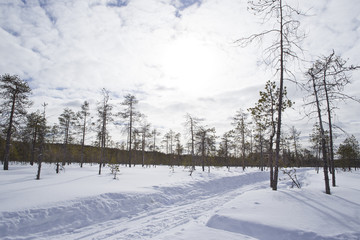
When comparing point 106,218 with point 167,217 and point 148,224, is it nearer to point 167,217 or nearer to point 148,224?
point 148,224

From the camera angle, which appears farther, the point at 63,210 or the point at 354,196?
the point at 354,196

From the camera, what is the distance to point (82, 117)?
2945 centimetres

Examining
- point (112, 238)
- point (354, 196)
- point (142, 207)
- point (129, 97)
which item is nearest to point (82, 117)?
point (129, 97)

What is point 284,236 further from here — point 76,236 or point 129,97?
point 129,97

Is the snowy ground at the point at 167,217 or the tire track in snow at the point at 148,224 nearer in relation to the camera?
the snowy ground at the point at 167,217

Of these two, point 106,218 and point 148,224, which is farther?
point 106,218

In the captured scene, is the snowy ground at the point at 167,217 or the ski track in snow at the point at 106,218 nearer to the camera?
the snowy ground at the point at 167,217

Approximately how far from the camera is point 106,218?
704cm

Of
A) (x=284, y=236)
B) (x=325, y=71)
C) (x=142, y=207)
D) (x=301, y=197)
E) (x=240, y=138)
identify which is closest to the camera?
(x=284, y=236)

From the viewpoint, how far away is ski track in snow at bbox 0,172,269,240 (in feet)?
17.9

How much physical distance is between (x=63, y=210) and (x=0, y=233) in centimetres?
169

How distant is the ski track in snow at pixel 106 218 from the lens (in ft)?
17.9

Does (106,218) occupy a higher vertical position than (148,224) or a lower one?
lower

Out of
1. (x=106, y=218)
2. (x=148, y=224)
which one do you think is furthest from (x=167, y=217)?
(x=106, y=218)
